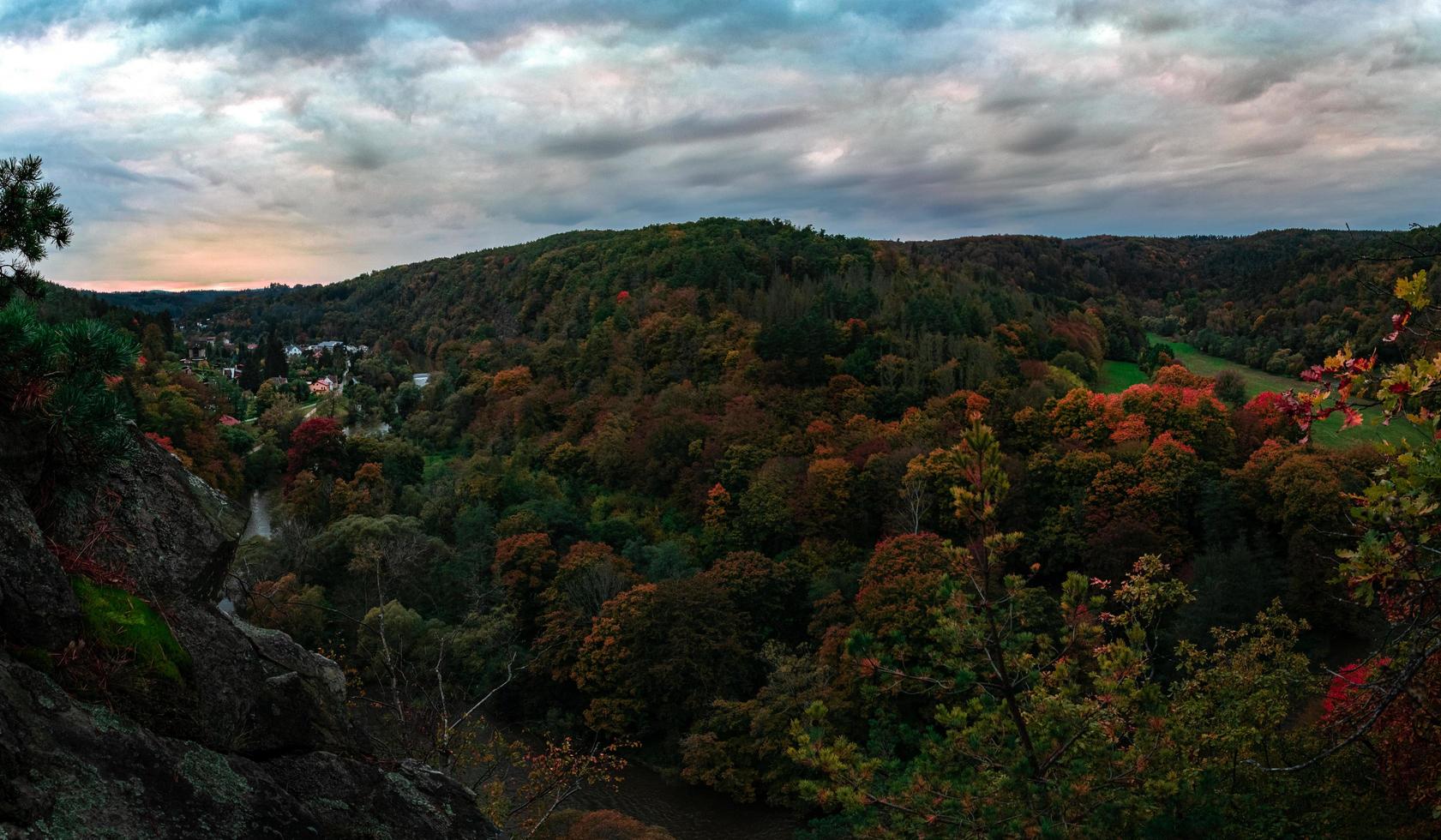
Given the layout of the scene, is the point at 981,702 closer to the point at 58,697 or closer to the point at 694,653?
the point at 58,697

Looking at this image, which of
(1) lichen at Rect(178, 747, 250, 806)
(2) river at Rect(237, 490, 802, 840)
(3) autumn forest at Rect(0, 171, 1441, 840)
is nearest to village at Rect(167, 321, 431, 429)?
(3) autumn forest at Rect(0, 171, 1441, 840)

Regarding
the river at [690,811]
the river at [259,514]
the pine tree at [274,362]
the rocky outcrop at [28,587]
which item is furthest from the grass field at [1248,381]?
the pine tree at [274,362]

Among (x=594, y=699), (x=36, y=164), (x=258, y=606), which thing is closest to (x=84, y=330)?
(x=36, y=164)

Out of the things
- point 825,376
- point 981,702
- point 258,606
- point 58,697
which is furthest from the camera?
point 825,376

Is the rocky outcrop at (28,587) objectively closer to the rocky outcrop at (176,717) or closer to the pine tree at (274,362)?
the rocky outcrop at (176,717)

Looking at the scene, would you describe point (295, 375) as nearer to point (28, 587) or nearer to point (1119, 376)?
point (1119, 376)

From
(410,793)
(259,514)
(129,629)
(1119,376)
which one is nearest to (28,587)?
(129,629)

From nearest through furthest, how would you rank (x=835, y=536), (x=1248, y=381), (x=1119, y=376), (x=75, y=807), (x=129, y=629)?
(x=75, y=807)
(x=129, y=629)
(x=835, y=536)
(x=1248, y=381)
(x=1119, y=376)
